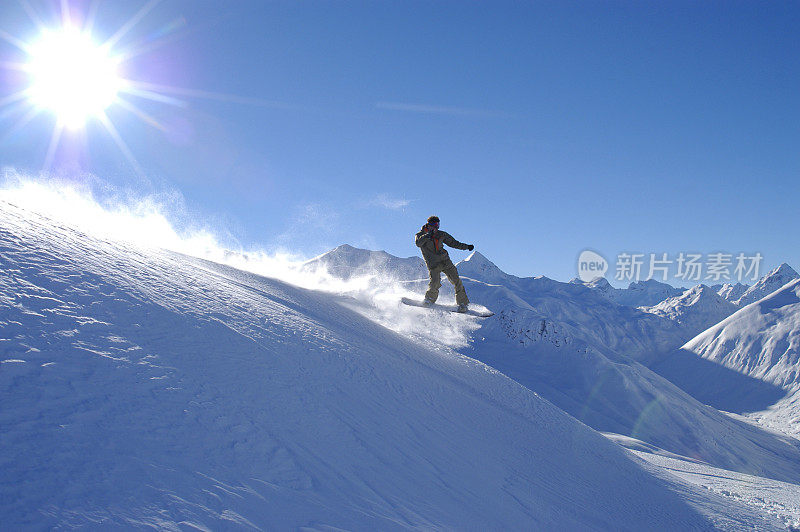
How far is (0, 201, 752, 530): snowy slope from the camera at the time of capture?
10.8 ft

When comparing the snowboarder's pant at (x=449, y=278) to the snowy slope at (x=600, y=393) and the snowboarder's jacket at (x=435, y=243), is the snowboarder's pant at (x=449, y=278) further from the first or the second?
the snowy slope at (x=600, y=393)

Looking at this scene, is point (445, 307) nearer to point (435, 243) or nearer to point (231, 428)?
point (435, 243)

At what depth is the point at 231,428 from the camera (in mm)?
4516

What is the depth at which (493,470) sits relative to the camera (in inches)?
266

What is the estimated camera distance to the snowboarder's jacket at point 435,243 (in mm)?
15945

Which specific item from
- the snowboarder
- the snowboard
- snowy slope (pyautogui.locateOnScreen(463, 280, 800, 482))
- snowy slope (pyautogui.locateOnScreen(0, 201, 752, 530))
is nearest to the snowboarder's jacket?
the snowboarder

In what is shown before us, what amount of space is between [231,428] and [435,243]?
1210 centimetres

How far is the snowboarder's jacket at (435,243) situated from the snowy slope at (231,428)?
6358 millimetres

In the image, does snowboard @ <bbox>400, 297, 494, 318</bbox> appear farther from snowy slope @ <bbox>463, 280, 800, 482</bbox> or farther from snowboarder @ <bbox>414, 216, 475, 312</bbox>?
snowy slope @ <bbox>463, 280, 800, 482</bbox>

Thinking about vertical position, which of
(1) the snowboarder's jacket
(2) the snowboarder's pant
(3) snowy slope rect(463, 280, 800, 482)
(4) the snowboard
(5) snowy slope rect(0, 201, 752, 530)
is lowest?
(3) snowy slope rect(463, 280, 800, 482)

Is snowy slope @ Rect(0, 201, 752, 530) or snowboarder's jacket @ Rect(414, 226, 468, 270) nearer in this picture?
snowy slope @ Rect(0, 201, 752, 530)

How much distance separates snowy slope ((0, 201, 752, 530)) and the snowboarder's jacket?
636 centimetres

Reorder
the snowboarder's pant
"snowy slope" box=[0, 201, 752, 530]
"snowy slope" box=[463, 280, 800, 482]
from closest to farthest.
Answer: "snowy slope" box=[0, 201, 752, 530] → the snowboarder's pant → "snowy slope" box=[463, 280, 800, 482]

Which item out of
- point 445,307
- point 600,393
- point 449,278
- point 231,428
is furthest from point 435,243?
point 600,393
